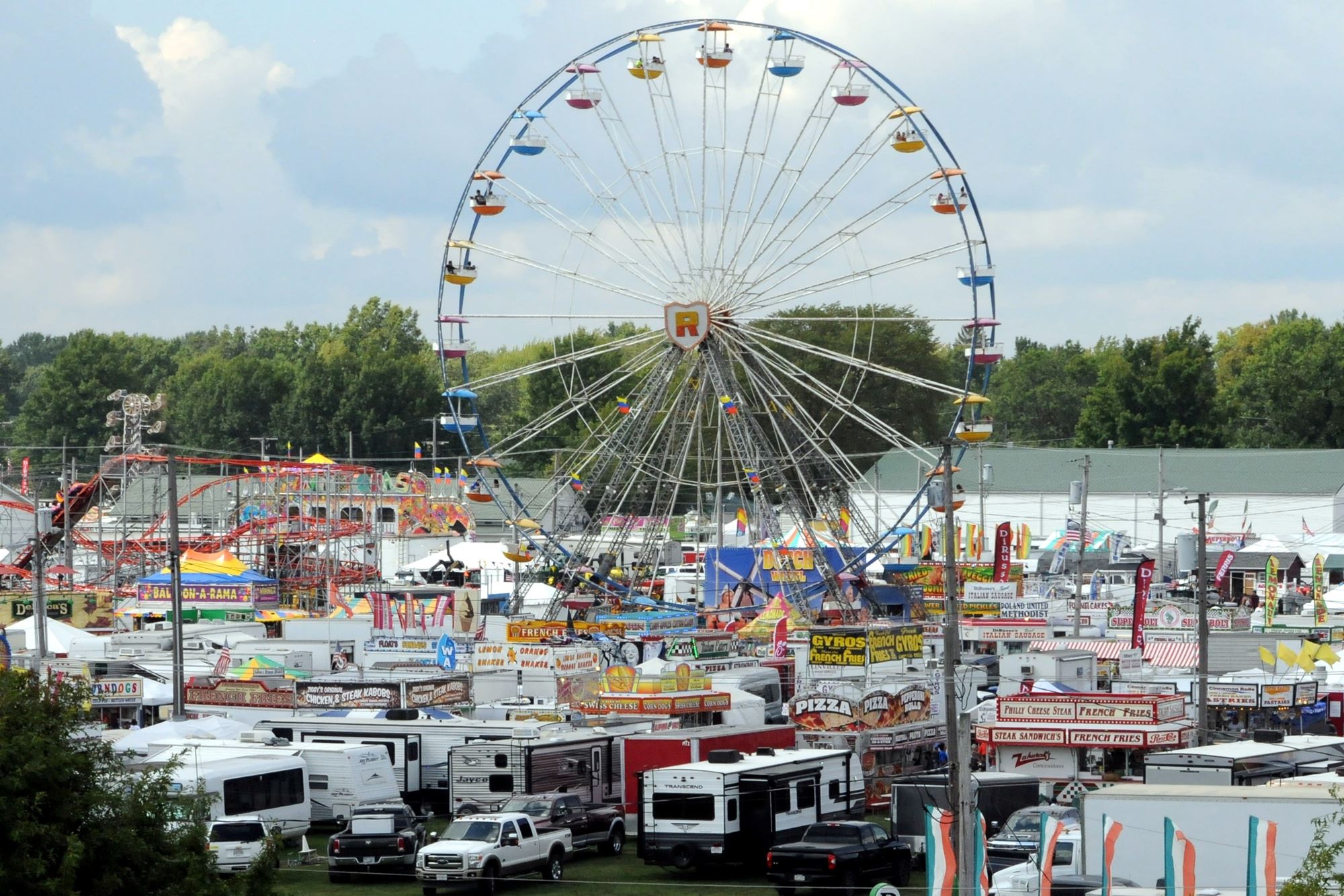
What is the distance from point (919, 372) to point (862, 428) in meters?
6.04

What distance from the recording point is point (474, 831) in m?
24.2

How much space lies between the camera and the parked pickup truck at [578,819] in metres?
25.7

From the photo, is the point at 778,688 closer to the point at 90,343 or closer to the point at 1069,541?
the point at 1069,541

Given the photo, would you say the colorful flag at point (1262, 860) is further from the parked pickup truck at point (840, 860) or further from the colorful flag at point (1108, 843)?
the parked pickup truck at point (840, 860)

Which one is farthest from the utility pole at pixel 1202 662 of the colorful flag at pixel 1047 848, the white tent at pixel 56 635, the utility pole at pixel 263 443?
the utility pole at pixel 263 443

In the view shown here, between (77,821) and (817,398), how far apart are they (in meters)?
A: 92.4

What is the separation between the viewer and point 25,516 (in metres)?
92.6

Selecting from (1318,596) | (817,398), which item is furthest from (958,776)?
(817,398)

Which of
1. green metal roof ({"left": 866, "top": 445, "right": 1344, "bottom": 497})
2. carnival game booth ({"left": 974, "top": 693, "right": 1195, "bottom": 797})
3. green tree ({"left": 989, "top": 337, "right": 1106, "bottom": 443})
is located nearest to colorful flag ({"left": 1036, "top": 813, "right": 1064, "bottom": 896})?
carnival game booth ({"left": 974, "top": 693, "right": 1195, "bottom": 797})

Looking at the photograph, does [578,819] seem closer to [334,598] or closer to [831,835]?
[831,835]

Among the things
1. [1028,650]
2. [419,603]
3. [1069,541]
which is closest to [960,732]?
[1028,650]

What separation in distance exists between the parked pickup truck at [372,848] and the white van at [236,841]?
1.03m

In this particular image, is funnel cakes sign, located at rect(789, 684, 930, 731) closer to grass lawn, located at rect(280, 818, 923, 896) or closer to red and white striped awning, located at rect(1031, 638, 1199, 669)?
grass lawn, located at rect(280, 818, 923, 896)

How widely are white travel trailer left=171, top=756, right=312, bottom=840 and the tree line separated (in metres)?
78.9
